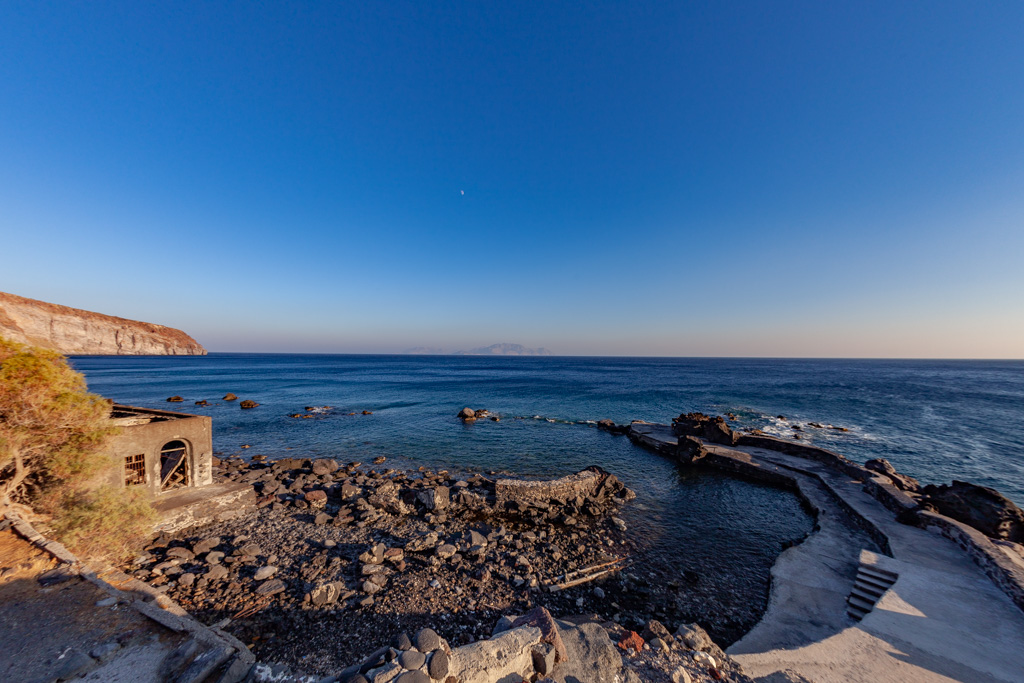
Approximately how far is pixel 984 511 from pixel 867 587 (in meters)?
9.19

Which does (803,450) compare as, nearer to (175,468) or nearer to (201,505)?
(201,505)

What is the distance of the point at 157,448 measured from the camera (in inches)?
541

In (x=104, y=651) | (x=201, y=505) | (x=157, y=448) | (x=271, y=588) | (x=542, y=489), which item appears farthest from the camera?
(x=542, y=489)

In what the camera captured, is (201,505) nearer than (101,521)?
No

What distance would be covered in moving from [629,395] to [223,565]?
59.8m

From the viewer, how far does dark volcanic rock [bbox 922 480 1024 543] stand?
1416 centimetres

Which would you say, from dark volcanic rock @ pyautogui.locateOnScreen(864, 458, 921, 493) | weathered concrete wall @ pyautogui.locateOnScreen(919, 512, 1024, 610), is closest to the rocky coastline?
weathered concrete wall @ pyautogui.locateOnScreen(919, 512, 1024, 610)

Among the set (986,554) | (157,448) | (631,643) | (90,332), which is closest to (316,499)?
(157,448)

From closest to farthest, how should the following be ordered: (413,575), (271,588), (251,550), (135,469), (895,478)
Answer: (271,588) < (413,575) < (251,550) < (135,469) < (895,478)

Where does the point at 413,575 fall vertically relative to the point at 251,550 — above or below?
below

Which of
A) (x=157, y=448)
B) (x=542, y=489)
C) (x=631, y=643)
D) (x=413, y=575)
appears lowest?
(x=413, y=575)

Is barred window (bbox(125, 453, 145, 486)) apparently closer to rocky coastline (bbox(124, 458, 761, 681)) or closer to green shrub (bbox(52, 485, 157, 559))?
green shrub (bbox(52, 485, 157, 559))

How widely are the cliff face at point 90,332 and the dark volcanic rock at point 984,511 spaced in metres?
144

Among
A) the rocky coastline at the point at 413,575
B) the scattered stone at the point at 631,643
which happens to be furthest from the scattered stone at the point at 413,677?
the scattered stone at the point at 631,643
